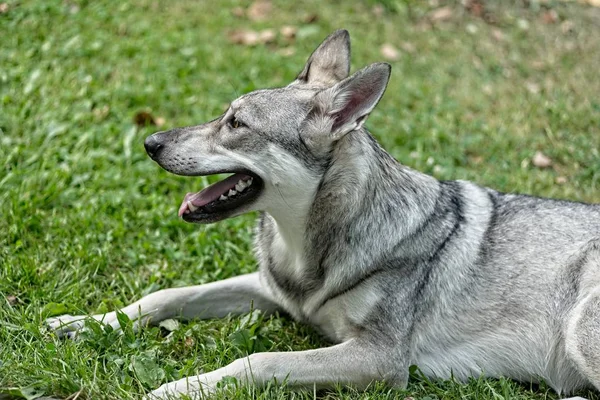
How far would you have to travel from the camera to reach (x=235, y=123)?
436 centimetres

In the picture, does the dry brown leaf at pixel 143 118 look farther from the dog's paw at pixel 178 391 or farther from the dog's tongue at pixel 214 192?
the dog's paw at pixel 178 391

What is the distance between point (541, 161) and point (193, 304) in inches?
151

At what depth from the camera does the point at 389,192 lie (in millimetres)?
4523

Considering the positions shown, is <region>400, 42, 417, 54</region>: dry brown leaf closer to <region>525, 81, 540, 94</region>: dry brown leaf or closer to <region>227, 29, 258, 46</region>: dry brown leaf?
<region>525, 81, 540, 94</region>: dry brown leaf

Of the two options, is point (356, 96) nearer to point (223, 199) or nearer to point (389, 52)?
point (223, 199)

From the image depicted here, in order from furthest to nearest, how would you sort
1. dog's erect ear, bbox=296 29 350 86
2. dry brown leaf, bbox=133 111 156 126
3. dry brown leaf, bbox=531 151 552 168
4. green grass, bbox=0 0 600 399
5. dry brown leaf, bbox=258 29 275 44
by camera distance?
dry brown leaf, bbox=258 29 275 44
dry brown leaf, bbox=531 151 552 168
dry brown leaf, bbox=133 111 156 126
dog's erect ear, bbox=296 29 350 86
green grass, bbox=0 0 600 399

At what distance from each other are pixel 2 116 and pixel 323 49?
123 inches

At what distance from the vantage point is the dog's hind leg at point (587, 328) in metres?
4.26

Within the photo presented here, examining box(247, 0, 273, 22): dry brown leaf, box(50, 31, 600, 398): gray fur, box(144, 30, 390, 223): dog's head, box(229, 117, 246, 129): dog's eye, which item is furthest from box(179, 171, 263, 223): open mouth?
box(247, 0, 273, 22): dry brown leaf

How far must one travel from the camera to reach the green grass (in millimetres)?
4469

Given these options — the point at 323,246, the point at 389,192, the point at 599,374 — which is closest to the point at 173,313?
the point at 323,246

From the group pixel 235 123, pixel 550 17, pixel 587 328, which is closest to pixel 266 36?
pixel 550 17

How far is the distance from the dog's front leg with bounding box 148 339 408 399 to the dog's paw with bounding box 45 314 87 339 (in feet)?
2.58

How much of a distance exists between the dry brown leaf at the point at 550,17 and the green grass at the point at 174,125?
5cm
